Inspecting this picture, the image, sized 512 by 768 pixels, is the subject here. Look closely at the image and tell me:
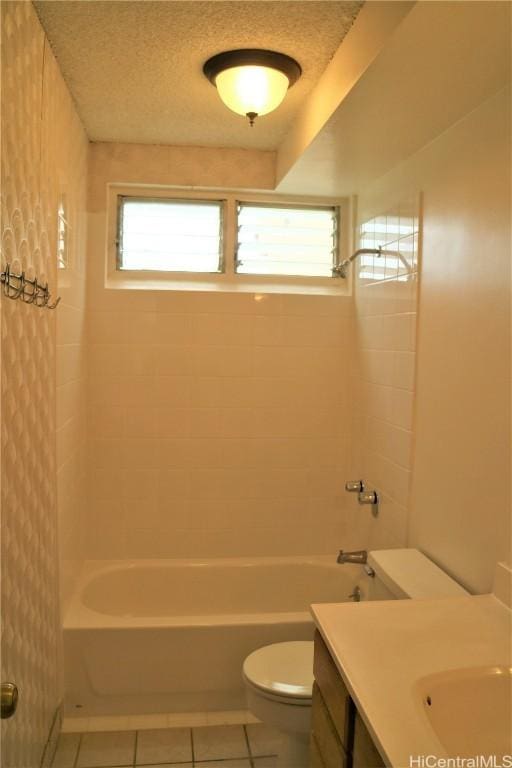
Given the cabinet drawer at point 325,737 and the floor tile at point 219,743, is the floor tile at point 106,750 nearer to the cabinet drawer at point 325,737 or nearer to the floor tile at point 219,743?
the floor tile at point 219,743

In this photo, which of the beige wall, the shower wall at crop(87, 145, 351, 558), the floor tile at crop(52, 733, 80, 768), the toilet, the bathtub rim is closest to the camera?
the beige wall

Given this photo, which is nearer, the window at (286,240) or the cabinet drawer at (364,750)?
the cabinet drawer at (364,750)

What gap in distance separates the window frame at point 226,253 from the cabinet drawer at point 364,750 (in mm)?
2343

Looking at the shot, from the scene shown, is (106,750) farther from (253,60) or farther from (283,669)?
(253,60)

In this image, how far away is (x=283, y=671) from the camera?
2.29 metres

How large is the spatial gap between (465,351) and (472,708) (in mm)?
1084

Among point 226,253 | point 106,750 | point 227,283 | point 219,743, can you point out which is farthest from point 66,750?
point 226,253

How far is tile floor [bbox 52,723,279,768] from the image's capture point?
2.35 metres

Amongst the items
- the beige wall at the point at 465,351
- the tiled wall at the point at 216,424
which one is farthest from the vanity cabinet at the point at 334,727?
the tiled wall at the point at 216,424

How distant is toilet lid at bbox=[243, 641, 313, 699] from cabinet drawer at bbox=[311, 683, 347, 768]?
50cm

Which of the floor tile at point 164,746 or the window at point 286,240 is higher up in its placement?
the window at point 286,240

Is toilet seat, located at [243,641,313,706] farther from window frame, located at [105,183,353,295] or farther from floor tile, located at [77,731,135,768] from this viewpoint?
window frame, located at [105,183,353,295]

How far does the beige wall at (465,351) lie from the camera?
182 cm

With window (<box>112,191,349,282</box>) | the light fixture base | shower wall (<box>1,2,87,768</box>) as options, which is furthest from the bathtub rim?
the light fixture base
